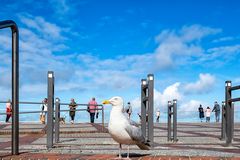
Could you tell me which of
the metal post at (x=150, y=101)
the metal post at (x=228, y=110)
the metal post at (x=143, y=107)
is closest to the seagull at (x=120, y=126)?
the metal post at (x=150, y=101)

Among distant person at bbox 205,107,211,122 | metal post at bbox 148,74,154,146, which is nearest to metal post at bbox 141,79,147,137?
A: metal post at bbox 148,74,154,146

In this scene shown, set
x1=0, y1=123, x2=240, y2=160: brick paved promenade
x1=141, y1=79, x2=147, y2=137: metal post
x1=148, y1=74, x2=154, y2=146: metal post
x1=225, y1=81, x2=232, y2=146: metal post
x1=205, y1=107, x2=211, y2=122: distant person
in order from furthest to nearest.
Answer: x1=205, y1=107, x2=211, y2=122: distant person → x1=225, y1=81, x2=232, y2=146: metal post → x1=141, y1=79, x2=147, y2=137: metal post → x1=148, y1=74, x2=154, y2=146: metal post → x1=0, y1=123, x2=240, y2=160: brick paved promenade

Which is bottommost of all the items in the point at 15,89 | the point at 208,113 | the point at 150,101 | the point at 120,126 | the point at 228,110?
the point at 208,113

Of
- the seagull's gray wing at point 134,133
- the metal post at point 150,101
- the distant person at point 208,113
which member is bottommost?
the distant person at point 208,113

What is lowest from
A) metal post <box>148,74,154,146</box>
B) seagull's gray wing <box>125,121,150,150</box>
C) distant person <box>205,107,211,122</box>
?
distant person <box>205,107,211,122</box>

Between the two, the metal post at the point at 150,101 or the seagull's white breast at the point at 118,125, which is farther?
the metal post at the point at 150,101

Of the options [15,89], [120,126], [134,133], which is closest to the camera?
[120,126]

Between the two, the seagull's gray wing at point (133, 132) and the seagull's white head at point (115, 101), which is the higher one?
the seagull's white head at point (115, 101)

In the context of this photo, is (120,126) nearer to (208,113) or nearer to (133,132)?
(133,132)

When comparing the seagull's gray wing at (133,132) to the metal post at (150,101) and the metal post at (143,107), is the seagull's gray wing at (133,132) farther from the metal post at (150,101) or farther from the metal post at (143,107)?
the metal post at (143,107)

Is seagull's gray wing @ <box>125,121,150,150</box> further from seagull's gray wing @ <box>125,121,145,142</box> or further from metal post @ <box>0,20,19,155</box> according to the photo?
metal post @ <box>0,20,19,155</box>

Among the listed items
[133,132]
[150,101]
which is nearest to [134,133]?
[133,132]

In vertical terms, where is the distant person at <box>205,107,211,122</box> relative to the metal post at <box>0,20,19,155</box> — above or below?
below

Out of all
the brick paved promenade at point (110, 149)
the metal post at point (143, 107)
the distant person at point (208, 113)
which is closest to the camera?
the brick paved promenade at point (110, 149)
